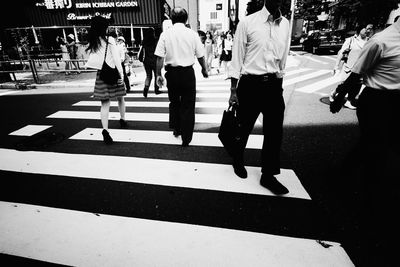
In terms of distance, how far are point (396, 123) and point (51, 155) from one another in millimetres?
4771

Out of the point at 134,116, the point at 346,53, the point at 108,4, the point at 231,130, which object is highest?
the point at 108,4

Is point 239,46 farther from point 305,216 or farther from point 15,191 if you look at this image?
point 15,191

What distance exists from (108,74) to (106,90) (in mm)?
294

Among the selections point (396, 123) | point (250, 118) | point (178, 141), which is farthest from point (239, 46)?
point (178, 141)

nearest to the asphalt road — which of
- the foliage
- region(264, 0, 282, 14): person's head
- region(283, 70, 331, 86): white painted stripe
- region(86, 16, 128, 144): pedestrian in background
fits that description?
region(86, 16, 128, 144): pedestrian in background

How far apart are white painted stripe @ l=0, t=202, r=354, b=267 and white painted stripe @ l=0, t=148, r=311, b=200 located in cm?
77

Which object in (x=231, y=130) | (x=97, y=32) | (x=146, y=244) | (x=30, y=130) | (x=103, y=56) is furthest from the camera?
(x=30, y=130)

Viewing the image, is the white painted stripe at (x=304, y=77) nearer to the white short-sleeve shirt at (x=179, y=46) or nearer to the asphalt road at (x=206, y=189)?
the asphalt road at (x=206, y=189)

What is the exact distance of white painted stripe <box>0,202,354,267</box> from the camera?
2.02 m

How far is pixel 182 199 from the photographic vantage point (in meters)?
2.86

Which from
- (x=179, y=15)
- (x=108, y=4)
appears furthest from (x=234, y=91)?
(x=108, y=4)

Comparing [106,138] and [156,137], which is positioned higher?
[106,138]

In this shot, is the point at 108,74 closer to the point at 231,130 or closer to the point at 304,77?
the point at 231,130

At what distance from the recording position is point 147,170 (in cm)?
351
